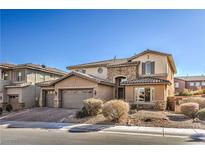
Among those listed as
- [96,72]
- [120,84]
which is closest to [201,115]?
[120,84]

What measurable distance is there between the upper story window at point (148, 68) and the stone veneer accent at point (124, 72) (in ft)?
2.76

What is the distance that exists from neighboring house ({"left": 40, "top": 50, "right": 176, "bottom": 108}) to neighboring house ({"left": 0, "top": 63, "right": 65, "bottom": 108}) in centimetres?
198

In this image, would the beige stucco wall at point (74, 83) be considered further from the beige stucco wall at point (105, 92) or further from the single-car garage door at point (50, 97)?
the single-car garage door at point (50, 97)

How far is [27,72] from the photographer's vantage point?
1062 inches

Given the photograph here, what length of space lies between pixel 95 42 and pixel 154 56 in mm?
9912

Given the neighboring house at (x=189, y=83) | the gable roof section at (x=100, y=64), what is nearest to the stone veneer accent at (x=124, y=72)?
the gable roof section at (x=100, y=64)

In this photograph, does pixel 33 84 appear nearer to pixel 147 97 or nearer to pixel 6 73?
pixel 6 73

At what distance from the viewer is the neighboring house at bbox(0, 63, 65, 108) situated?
2616 centimetres

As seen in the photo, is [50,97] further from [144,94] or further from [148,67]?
[148,67]

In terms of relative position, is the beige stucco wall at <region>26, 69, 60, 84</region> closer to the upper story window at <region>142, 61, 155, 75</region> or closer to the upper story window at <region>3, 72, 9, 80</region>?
the upper story window at <region>3, 72, 9, 80</region>

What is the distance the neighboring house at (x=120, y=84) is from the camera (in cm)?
2100

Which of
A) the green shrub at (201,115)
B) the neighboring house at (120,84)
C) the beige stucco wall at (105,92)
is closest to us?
the green shrub at (201,115)

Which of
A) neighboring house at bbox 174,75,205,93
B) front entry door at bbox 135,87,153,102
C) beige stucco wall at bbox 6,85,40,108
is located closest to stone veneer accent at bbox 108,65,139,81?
front entry door at bbox 135,87,153,102

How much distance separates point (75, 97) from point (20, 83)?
8.83 meters
